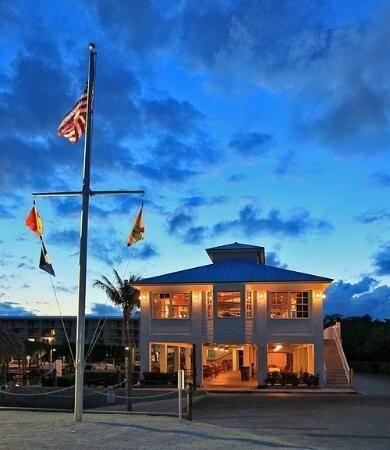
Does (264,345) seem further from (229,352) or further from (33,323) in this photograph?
(33,323)

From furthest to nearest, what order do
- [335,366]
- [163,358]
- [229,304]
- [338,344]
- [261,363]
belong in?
[338,344] → [163,358] → [335,366] → [229,304] → [261,363]

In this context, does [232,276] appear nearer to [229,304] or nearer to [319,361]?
[229,304]

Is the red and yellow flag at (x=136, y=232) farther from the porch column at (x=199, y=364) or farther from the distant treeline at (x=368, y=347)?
the distant treeline at (x=368, y=347)

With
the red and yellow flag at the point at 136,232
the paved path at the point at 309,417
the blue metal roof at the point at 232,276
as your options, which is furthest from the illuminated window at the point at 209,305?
the red and yellow flag at the point at 136,232

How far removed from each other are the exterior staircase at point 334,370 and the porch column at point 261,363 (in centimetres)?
346

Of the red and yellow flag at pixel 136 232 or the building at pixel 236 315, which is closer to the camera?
the red and yellow flag at pixel 136 232

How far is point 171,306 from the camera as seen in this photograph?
36219 mm

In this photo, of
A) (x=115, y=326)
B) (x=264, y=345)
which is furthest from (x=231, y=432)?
(x=115, y=326)

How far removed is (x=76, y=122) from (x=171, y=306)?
20227mm

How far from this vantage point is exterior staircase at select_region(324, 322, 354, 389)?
34531 mm

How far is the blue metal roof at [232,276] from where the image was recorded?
114 feet

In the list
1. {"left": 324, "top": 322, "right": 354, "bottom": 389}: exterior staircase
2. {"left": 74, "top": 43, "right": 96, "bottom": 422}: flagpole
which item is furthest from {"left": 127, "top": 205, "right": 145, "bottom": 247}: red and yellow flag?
{"left": 324, "top": 322, "right": 354, "bottom": 389}: exterior staircase

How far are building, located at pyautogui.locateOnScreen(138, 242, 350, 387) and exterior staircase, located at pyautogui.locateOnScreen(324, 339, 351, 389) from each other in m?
0.06

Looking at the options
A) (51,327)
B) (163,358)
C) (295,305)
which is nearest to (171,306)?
(163,358)
